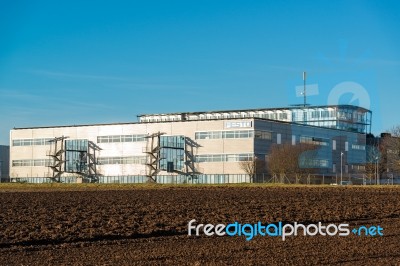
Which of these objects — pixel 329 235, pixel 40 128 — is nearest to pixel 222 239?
pixel 329 235

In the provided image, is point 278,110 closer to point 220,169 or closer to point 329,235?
point 220,169

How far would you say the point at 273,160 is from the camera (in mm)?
102750

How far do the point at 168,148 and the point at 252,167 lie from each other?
1603 centimetres

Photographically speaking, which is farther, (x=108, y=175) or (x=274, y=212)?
(x=108, y=175)

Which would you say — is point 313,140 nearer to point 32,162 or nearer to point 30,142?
point 32,162

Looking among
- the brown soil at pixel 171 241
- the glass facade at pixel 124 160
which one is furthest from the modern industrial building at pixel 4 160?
the brown soil at pixel 171 241

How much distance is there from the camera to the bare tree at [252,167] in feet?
332

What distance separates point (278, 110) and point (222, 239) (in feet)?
391

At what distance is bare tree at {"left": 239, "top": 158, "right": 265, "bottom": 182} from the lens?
101m

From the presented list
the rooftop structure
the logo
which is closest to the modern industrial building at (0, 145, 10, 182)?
the rooftop structure

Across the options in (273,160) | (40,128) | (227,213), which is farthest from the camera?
(40,128)

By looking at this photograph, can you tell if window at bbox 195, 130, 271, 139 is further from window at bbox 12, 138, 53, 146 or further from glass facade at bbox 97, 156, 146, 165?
window at bbox 12, 138, 53, 146

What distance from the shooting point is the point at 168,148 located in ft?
362

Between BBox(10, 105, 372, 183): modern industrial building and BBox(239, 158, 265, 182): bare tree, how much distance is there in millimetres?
764
